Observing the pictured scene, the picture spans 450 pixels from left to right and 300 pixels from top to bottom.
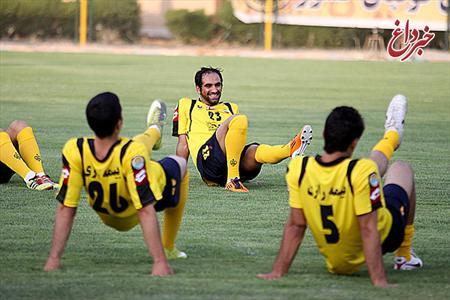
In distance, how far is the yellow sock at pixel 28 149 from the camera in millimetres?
8312

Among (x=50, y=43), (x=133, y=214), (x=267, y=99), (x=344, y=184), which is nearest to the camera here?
(x=344, y=184)

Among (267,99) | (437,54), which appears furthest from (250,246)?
(437,54)

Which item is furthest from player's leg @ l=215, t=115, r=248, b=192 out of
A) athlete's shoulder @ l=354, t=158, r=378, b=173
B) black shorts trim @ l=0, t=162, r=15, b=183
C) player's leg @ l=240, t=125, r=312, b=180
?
athlete's shoulder @ l=354, t=158, r=378, b=173

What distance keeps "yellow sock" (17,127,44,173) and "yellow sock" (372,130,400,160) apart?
11.2 ft

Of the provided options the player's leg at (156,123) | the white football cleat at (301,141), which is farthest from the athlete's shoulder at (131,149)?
the white football cleat at (301,141)

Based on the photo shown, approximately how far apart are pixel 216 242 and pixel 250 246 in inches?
9.3

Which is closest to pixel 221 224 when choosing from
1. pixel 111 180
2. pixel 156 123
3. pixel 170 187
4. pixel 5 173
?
pixel 156 123

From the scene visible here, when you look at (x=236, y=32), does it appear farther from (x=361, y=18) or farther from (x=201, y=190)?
(x=201, y=190)

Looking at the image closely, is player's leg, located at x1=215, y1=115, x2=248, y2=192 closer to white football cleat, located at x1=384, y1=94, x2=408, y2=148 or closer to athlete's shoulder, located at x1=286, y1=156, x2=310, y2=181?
white football cleat, located at x1=384, y1=94, x2=408, y2=148

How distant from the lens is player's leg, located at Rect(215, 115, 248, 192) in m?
8.57

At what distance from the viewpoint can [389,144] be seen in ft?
19.0

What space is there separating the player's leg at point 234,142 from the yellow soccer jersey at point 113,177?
3054mm

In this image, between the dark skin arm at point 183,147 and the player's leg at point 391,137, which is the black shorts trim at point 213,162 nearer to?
the dark skin arm at point 183,147

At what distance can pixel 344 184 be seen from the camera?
204 inches
